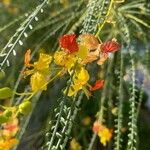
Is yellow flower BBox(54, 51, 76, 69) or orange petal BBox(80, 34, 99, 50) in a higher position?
orange petal BBox(80, 34, 99, 50)

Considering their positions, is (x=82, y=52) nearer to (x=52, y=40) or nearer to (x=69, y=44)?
(x=69, y=44)

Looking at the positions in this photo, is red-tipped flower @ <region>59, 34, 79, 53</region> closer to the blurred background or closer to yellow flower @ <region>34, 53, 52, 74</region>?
yellow flower @ <region>34, 53, 52, 74</region>

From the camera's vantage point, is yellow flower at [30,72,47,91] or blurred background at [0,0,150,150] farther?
blurred background at [0,0,150,150]

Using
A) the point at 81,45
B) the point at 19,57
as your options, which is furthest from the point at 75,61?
the point at 19,57

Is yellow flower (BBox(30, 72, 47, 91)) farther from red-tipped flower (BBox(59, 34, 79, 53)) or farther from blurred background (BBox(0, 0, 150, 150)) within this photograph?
blurred background (BBox(0, 0, 150, 150))

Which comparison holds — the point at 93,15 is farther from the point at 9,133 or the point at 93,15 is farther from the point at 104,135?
the point at 104,135

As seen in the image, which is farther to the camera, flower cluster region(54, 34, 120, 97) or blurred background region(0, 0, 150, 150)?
blurred background region(0, 0, 150, 150)

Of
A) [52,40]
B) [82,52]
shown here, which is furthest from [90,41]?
[52,40]

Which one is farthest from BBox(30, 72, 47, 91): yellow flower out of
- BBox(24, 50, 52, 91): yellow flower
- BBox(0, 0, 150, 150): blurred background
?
BBox(0, 0, 150, 150): blurred background

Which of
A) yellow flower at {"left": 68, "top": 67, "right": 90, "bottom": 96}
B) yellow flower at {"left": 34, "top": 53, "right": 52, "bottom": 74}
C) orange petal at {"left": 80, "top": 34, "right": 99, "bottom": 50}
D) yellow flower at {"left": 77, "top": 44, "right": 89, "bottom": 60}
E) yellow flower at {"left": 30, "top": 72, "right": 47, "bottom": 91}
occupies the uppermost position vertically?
orange petal at {"left": 80, "top": 34, "right": 99, "bottom": 50}

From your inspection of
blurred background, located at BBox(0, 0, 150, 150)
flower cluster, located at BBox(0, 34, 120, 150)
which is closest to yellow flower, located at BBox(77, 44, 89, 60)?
flower cluster, located at BBox(0, 34, 120, 150)
